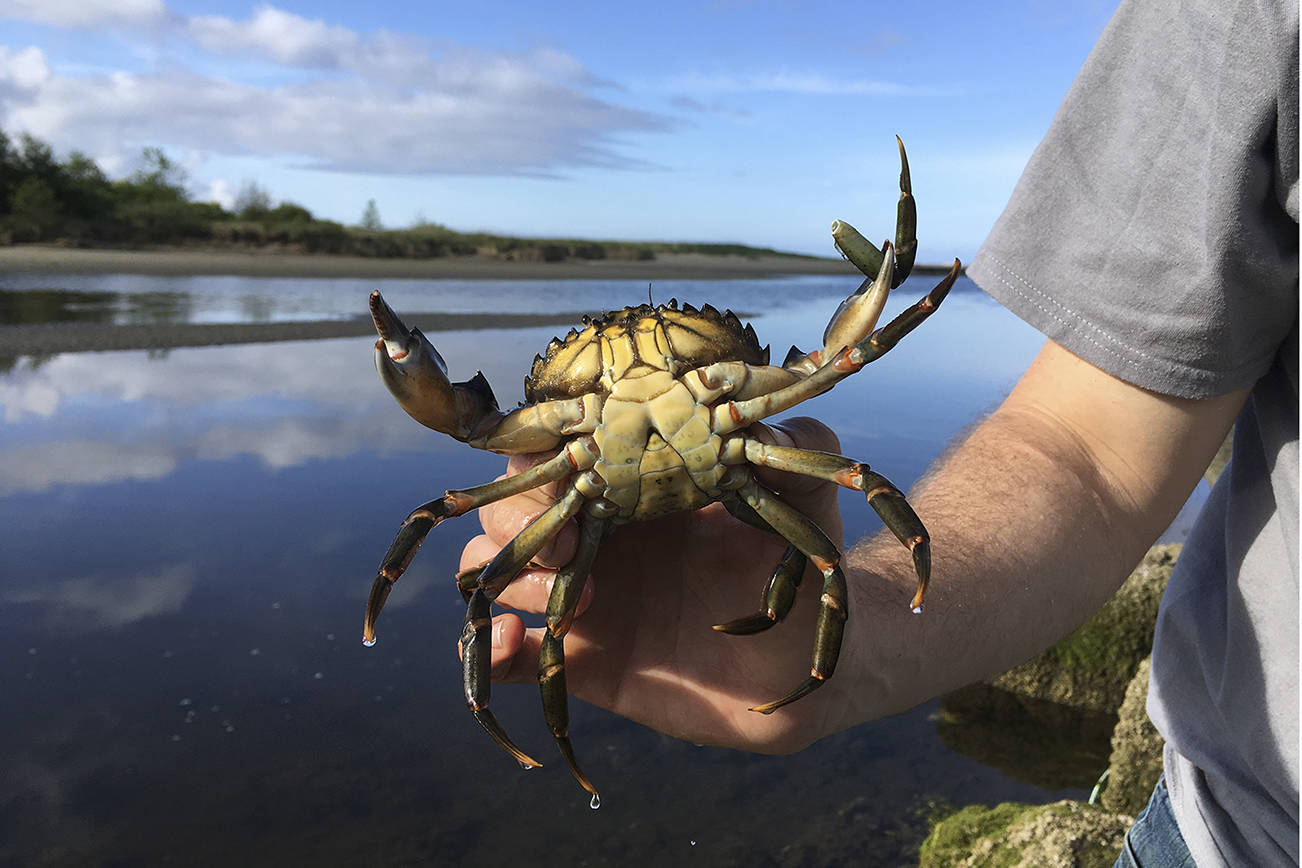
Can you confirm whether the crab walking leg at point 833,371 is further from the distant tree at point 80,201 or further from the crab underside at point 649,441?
the distant tree at point 80,201

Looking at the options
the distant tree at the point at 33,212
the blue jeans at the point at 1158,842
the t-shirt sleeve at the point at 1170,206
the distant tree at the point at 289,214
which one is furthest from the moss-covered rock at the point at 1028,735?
the distant tree at the point at 289,214

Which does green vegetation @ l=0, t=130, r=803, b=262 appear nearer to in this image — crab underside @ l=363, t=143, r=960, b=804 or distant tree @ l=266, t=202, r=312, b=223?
distant tree @ l=266, t=202, r=312, b=223

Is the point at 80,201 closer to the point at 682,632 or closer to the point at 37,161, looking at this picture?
the point at 37,161

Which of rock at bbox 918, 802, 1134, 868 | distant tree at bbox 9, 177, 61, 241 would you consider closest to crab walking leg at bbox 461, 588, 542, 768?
rock at bbox 918, 802, 1134, 868

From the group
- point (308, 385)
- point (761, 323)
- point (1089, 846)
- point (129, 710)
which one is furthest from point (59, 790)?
point (761, 323)

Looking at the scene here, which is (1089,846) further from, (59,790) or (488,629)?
(59,790)

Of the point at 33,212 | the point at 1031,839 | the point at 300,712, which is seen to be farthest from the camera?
the point at 33,212

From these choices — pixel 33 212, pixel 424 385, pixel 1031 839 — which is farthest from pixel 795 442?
pixel 33 212
